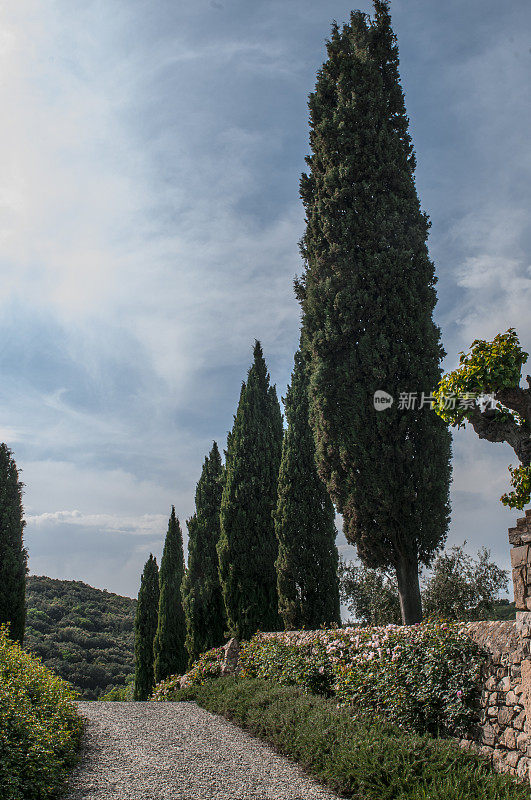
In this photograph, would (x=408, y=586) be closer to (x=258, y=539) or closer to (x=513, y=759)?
(x=513, y=759)

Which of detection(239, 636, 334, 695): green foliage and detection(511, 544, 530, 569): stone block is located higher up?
detection(511, 544, 530, 569): stone block

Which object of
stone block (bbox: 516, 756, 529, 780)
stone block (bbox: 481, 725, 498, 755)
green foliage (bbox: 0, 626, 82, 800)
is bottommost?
stone block (bbox: 516, 756, 529, 780)

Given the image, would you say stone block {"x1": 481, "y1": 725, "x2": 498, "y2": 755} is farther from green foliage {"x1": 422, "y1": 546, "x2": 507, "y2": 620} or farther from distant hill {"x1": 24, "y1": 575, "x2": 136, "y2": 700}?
distant hill {"x1": 24, "y1": 575, "x2": 136, "y2": 700}

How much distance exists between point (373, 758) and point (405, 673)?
56.4 inches

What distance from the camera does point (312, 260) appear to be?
38.5ft

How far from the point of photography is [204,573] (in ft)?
57.3

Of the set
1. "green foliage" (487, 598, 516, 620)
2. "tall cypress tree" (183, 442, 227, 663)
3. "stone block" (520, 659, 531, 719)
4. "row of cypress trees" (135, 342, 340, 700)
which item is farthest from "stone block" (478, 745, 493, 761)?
"tall cypress tree" (183, 442, 227, 663)

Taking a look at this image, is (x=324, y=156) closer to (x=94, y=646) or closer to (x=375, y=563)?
(x=375, y=563)

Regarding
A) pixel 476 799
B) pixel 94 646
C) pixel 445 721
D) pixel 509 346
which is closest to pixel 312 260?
pixel 509 346

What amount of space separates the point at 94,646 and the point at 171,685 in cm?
1622

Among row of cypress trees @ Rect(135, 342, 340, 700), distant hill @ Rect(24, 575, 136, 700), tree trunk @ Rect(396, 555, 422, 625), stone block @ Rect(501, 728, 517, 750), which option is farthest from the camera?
distant hill @ Rect(24, 575, 136, 700)

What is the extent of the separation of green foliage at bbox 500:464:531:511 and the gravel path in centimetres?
356

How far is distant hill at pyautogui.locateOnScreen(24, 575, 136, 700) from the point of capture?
2483 cm

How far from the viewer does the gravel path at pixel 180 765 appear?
5.28 metres
